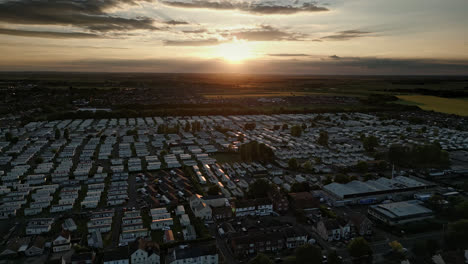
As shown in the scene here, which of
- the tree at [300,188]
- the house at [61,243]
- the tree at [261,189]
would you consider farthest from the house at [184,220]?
the tree at [300,188]

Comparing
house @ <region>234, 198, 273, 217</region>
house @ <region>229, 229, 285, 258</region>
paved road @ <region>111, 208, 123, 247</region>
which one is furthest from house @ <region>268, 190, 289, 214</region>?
paved road @ <region>111, 208, 123, 247</region>

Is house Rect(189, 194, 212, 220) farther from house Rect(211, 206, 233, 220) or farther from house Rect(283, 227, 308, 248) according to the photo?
house Rect(283, 227, 308, 248)

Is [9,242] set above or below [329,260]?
below

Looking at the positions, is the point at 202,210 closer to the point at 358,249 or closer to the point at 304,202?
the point at 304,202

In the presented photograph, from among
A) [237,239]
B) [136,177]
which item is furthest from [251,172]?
[237,239]

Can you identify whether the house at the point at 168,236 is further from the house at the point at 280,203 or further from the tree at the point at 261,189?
the house at the point at 280,203

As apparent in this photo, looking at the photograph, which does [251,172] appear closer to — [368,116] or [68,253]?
[68,253]
